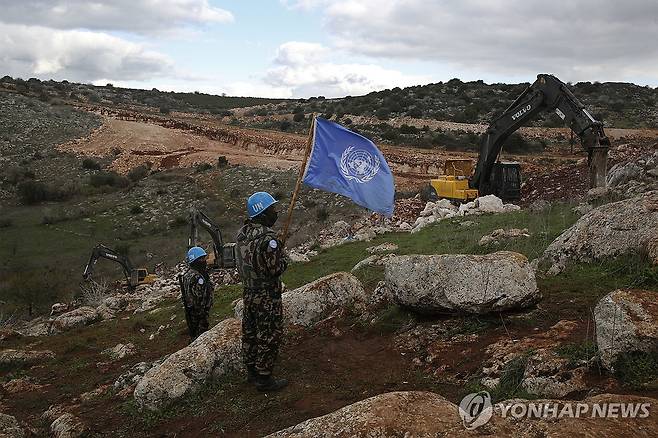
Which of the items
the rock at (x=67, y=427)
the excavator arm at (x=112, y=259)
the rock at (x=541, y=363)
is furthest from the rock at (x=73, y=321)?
the rock at (x=541, y=363)

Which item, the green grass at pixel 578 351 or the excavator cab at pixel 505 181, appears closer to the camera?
the green grass at pixel 578 351

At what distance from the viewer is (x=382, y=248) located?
540 inches

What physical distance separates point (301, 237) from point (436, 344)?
1414 cm

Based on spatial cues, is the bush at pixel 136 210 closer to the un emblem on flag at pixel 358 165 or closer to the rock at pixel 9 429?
the un emblem on flag at pixel 358 165

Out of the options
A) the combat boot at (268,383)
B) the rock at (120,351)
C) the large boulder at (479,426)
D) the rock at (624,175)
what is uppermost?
the rock at (624,175)

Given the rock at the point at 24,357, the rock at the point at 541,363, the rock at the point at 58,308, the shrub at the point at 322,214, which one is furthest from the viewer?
the shrub at the point at 322,214

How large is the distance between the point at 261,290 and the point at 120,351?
534cm

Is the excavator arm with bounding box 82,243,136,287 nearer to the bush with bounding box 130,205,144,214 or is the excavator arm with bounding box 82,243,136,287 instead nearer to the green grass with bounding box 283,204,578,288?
the green grass with bounding box 283,204,578,288

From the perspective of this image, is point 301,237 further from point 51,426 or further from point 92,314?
point 51,426

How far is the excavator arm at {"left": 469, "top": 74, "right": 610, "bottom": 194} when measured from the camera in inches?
619

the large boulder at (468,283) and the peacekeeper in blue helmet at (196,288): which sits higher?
the large boulder at (468,283)

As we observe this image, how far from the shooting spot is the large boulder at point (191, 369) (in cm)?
594

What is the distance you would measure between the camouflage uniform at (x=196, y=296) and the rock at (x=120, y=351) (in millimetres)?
2165
